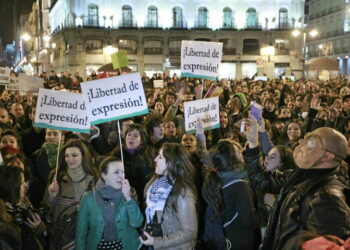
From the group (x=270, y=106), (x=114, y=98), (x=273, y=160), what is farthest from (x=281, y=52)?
(x=114, y=98)

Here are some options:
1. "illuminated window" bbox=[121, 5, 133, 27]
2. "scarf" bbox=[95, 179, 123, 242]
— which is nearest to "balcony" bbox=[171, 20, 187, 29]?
"illuminated window" bbox=[121, 5, 133, 27]

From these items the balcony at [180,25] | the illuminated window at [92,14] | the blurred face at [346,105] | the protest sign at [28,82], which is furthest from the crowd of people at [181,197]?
the balcony at [180,25]

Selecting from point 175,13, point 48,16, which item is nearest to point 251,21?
point 175,13

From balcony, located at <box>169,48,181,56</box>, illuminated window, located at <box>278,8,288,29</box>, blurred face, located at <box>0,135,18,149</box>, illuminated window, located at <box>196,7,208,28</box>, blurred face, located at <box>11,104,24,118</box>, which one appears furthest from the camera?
illuminated window, located at <box>278,8,288,29</box>

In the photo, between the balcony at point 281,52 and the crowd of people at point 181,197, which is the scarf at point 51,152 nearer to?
the crowd of people at point 181,197

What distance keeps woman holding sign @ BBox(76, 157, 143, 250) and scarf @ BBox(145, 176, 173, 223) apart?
0.11 metres

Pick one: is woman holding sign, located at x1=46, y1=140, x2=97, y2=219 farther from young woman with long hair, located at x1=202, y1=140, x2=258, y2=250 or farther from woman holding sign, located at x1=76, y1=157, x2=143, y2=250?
young woman with long hair, located at x1=202, y1=140, x2=258, y2=250

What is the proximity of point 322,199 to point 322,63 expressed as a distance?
27292 mm

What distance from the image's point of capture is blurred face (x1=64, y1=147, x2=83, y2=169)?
486cm

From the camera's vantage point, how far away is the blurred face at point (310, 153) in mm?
3213

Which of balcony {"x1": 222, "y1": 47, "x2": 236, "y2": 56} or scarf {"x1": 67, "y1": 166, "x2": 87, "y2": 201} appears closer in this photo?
scarf {"x1": 67, "y1": 166, "x2": 87, "y2": 201}

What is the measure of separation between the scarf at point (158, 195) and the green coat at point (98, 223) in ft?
0.36

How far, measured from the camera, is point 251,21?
50.9 m

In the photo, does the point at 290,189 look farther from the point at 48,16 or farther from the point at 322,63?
the point at 48,16
